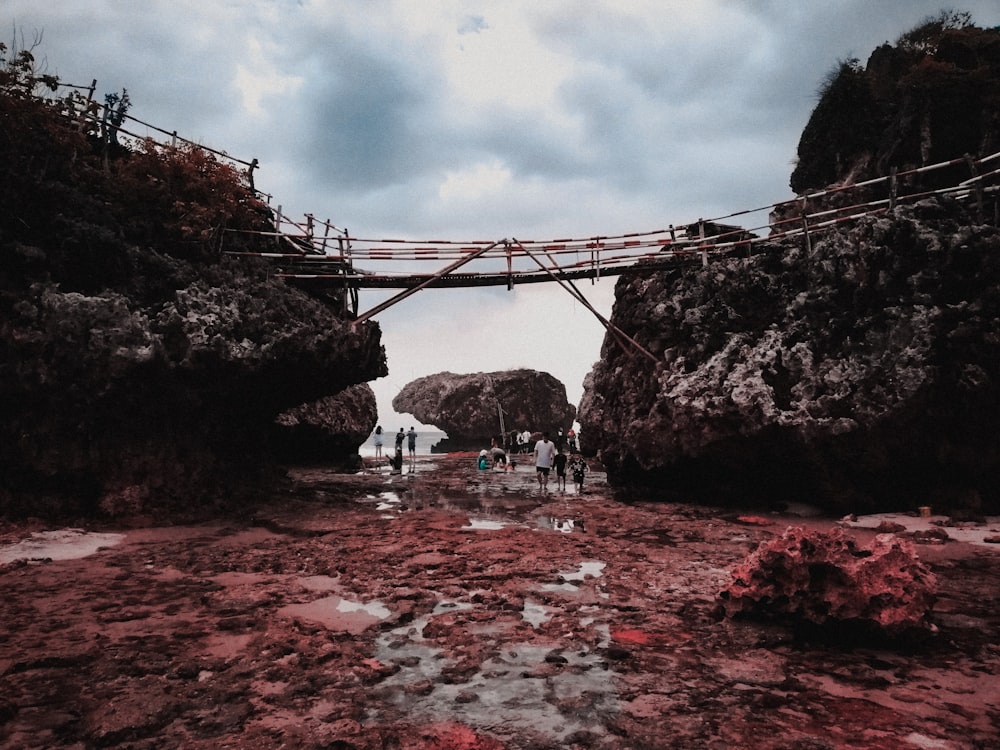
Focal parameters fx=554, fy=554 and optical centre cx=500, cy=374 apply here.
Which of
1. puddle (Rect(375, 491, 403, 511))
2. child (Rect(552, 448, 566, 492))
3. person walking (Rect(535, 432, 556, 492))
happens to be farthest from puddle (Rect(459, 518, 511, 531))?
child (Rect(552, 448, 566, 492))

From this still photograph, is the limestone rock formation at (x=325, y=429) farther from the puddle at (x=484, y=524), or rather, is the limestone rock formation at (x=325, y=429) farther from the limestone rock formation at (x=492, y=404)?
the limestone rock formation at (x=492, y=404)

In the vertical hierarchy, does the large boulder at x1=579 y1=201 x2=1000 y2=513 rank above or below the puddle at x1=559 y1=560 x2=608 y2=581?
above

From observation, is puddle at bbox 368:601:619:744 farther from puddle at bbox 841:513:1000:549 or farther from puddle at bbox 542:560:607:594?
puddle at bbox 841:513:1000:549

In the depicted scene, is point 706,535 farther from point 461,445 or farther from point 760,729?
point 461,445

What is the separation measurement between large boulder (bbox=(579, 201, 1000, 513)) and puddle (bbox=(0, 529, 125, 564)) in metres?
12.1

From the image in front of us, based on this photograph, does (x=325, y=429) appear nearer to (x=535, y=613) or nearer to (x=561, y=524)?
(x=561, y=524)

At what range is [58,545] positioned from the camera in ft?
30.1

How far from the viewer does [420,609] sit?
6.13 m

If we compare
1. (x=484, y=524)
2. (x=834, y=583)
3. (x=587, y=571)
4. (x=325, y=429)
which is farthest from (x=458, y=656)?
(x=325, y=429)

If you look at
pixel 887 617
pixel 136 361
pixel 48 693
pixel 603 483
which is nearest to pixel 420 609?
pixel 48 693

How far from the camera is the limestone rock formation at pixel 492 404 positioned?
50188mm

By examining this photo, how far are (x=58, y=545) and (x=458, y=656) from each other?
8190mm

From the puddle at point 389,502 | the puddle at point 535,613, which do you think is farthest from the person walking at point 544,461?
the puddle at point 535,613

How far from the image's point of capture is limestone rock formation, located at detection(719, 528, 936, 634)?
16.4 feet
